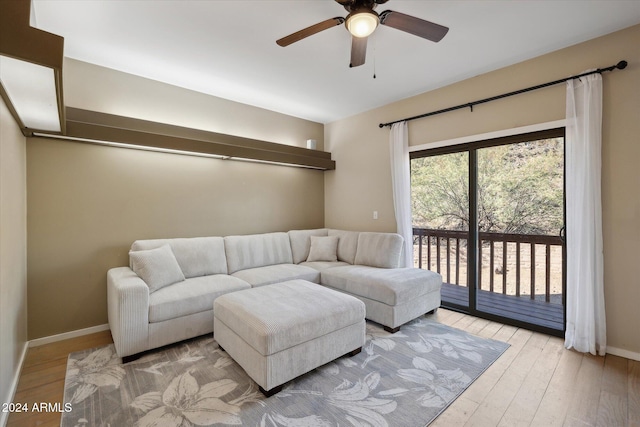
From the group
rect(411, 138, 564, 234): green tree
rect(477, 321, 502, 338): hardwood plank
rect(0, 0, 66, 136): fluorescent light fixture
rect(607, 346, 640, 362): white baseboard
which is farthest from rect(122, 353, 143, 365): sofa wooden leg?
rect(607, 346, 640, 362): white baseboard

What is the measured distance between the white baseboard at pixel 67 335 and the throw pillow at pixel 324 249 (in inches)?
99.5

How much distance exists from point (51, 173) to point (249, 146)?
2.07 m

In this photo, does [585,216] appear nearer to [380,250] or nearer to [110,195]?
[380,250]

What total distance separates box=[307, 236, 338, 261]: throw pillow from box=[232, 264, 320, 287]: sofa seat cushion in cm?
39

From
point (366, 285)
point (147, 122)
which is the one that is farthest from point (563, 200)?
point (147, 122)

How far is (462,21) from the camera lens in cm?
228

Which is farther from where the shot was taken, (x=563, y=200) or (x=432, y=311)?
(x=432, y=311)

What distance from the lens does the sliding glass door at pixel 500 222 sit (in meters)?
2.97

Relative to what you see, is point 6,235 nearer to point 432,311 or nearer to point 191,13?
point 191,13

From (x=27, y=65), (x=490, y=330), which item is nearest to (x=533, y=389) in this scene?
(x=490, y=330)

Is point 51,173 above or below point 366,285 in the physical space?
above

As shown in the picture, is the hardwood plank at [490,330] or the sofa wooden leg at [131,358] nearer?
the sofa wooden leg at [131,358]

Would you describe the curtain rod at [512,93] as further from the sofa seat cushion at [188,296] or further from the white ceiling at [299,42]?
the sofa seat cushion at [188,296]

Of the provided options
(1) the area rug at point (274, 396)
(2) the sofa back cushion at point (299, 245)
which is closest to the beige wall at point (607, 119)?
(1) the area rug at point (274, 396)
